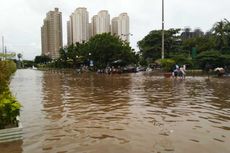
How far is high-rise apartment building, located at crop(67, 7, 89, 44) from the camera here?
9106 cm

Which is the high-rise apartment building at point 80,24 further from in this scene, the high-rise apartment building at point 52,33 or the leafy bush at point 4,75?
the leafy bush at point 4,75

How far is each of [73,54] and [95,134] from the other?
6049cm

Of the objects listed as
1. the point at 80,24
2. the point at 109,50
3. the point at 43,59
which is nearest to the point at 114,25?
the point at 80,24

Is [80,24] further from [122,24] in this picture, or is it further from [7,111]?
[7,111]

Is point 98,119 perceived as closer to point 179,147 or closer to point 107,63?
point 179,147

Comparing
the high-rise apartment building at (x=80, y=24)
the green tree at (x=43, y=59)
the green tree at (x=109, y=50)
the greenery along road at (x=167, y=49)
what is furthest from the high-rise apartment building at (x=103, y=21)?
the green tree at (x=43, y=59)

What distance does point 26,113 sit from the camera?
10828 millimetres

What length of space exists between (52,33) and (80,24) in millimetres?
34906

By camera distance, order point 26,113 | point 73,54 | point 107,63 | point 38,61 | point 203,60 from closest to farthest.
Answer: point 26,113
point 203,60
point 107,63
point 73,54
point 38,61

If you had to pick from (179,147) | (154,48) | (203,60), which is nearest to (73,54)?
(154,48)

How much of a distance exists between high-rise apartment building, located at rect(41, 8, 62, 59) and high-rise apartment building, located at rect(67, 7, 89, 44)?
22488 millimetres

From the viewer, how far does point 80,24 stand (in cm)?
9175

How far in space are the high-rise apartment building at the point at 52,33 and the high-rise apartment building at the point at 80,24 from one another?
73.8ft

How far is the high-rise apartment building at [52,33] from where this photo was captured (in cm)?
11700
